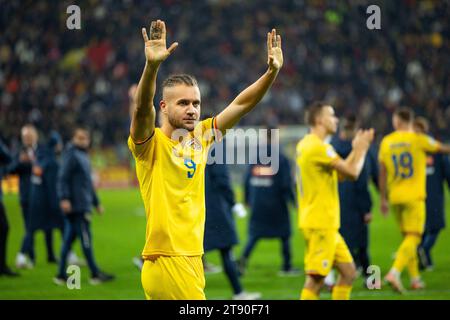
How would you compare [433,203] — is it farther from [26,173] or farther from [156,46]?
[156,46]

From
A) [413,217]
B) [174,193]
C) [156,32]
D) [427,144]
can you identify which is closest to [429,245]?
[413,217]

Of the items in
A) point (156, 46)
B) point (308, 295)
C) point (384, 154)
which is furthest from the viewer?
point (384, 154)

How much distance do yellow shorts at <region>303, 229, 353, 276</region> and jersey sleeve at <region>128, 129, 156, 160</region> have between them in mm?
3102

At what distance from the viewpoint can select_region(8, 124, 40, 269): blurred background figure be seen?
12.3 m

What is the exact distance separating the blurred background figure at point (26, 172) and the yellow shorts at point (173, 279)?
25.0ft

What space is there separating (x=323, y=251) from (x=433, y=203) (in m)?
4.61

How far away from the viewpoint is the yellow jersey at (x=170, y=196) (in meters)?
5.07

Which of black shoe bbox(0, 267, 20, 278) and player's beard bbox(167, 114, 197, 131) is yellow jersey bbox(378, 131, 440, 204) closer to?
black shoe bbox(0, 267, 20, 278)

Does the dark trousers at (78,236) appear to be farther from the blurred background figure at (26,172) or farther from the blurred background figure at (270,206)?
the blurred background figure at (270,206)

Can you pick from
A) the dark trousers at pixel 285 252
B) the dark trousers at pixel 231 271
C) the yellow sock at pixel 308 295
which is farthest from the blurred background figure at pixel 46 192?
the yellow sock at pixel 308 295

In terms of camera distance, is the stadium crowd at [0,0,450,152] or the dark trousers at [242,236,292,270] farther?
the stadium crowd at [0,0,450,152]

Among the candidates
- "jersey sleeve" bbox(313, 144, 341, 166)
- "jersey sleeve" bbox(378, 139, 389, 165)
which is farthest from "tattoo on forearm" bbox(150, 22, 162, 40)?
"jersey sleeve" bbox(378, 139, 389, 165)

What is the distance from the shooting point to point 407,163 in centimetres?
1013

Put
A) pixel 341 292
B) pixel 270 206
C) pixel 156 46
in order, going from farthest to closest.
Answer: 1. pixel 270 206
2. pixel 341 292
3. pixel 156 46
